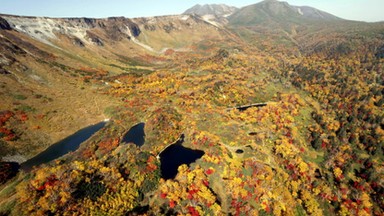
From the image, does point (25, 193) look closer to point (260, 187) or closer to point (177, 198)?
point (177, 198)

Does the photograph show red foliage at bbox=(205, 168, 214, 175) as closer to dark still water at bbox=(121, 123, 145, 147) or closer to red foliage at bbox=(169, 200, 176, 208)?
red foliage at bbox=(169, 200, 176, 208)

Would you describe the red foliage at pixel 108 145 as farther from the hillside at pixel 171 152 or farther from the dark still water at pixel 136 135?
the dark still water at pixel 136 135

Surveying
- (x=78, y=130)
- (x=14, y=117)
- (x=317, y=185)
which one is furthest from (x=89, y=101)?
(x=317, y=185)

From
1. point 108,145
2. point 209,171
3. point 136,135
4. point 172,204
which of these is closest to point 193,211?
point 172,204

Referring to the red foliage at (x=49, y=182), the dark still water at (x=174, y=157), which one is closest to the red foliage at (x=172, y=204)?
the dark still water at (x=174, y=157)

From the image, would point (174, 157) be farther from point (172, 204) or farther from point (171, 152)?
point (172, 204)

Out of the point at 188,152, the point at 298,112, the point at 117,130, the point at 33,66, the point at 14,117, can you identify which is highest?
the point at 33,66
